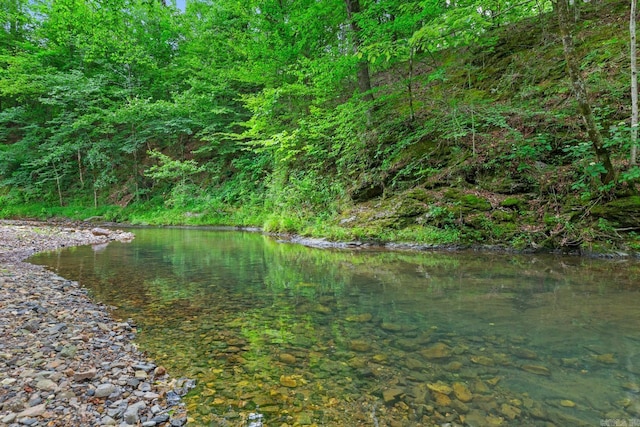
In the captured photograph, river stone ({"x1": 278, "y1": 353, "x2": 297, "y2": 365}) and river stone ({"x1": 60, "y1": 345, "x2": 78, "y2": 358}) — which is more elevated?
river stone ({"x1": 60, "y1": 345, "x2": 78, "y2": 358})

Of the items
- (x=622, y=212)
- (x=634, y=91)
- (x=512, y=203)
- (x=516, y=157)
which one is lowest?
(x=622, y=212)

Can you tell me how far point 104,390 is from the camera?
8.11 feet

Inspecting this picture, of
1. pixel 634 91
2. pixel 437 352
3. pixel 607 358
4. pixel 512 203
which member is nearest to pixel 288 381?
pixel 437 352

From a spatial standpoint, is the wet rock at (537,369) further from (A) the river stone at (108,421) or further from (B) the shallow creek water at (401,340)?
(A) the river stone at (108,421)

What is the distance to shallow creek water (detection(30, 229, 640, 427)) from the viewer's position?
2.35 m

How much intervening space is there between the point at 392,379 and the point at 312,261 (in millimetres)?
5040

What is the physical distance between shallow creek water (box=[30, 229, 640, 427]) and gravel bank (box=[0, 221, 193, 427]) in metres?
0.24

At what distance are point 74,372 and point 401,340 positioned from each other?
2803mm

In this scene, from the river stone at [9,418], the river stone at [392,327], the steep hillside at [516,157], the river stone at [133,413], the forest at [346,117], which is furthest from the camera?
the forest at [346,117]

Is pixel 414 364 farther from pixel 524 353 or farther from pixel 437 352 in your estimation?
pixel 524 353

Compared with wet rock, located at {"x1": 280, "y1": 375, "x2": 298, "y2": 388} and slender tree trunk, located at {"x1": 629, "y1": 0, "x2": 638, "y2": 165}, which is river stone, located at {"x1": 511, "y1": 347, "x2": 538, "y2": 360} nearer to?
wet rock, located at {"x1": 280, "y1": 375, "x2": 298, "y2": 388}

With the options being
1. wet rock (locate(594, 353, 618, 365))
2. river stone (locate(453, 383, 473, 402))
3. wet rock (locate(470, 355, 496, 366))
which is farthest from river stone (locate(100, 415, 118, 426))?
wet rock (locate(594, 353, 618, 365))

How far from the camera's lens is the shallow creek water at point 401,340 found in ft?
7.72

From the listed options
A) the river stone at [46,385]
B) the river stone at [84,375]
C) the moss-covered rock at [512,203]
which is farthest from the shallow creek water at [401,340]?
the moss-covered rock at [512,203]
